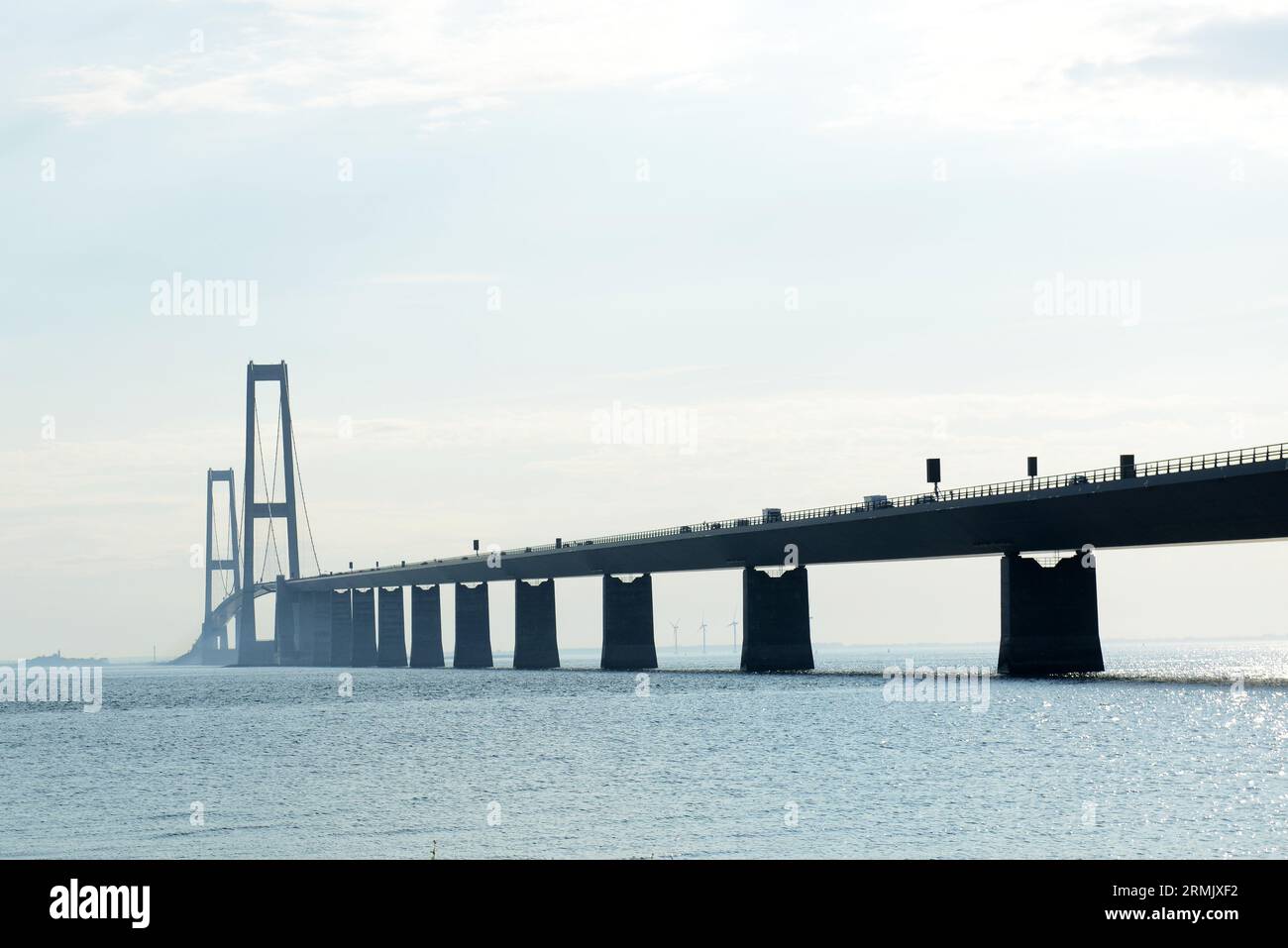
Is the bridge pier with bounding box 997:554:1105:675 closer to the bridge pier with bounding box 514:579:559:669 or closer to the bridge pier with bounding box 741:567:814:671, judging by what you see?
the bridge pier with bounding box 741:567:814:671

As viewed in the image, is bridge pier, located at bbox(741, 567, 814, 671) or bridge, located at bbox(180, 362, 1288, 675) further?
bridge pier, located at bbox(741, 567, 814, 671)

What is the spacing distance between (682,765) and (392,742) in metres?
20.2

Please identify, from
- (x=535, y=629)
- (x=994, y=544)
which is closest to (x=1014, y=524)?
(x=994, y=544)

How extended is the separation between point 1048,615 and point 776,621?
3591cm

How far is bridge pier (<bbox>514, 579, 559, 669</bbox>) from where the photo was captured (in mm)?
182250

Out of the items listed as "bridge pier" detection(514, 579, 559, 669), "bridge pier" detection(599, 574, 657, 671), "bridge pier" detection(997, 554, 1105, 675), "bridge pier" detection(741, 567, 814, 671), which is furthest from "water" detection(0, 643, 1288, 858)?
"bridge pier" detection(514, 579, 559, 669)

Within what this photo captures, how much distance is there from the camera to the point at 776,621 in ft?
465

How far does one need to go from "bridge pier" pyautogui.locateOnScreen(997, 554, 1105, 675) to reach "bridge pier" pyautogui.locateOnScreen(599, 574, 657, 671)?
53.7 m

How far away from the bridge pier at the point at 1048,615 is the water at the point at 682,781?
5.00 metres

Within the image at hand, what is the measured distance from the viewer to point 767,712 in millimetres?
90688

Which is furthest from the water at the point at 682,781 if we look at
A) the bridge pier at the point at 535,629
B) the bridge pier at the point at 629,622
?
the bridge pier at the point at 535,629

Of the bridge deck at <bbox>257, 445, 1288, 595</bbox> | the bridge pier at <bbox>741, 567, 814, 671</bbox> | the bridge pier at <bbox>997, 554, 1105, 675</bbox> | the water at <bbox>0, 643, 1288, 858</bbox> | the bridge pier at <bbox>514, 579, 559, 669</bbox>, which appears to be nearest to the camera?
the water at <bbox>0, 643, 1288, 858</bbox>
